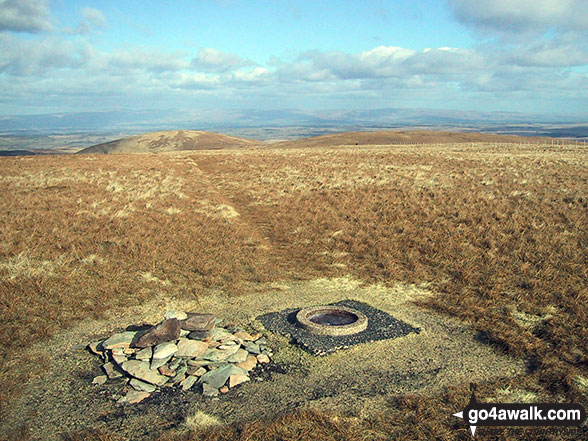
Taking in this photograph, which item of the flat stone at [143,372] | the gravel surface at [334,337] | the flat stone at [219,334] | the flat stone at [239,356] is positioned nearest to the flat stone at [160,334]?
the flat stone at [143,372]

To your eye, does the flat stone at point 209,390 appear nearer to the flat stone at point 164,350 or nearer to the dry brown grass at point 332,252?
the dry brown grass at point 332,252

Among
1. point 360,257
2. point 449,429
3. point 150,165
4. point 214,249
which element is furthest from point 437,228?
point 150,165

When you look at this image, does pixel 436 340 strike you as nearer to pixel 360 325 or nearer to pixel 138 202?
pixel 360 325

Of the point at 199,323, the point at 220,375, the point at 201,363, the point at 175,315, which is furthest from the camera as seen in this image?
the point at 175,315

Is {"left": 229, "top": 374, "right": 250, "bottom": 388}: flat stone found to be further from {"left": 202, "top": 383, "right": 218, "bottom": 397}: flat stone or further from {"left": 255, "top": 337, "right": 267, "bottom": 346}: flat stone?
{"left": 255, "top": 337, "right": 267, "bottom": 346}: flat stone

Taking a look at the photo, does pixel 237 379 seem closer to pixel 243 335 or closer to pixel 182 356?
pixel 182 356

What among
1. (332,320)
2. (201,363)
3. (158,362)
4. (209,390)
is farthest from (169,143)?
(209,390)

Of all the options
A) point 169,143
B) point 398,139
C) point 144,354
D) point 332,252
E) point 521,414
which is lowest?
point 521,414
